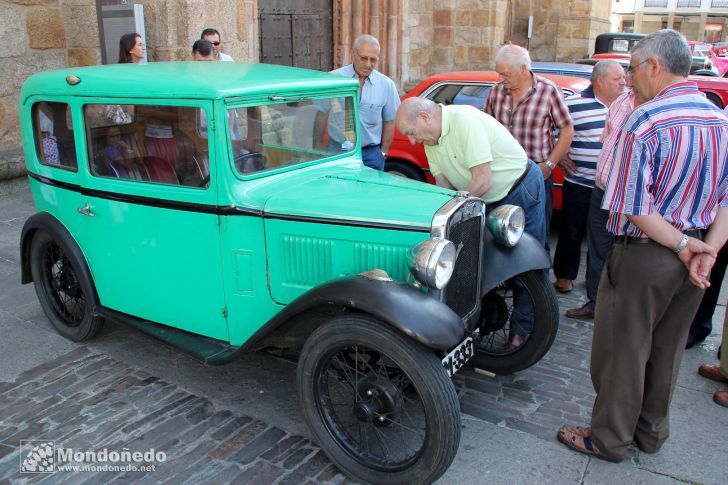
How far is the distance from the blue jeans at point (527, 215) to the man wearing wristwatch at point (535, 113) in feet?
2.34

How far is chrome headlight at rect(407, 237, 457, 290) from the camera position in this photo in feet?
8.89

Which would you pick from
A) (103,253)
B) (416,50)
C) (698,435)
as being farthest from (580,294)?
(416,50)

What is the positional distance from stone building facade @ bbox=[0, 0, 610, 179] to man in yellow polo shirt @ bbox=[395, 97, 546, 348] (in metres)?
4.22

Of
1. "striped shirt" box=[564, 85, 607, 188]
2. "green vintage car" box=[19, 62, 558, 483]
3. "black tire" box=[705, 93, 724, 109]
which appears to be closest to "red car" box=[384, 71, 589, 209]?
"black tire" box=[705, 93, 724, 109]

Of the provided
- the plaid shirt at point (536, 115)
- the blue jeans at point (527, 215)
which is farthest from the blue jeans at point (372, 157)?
the blue jeans at point (527, 215)

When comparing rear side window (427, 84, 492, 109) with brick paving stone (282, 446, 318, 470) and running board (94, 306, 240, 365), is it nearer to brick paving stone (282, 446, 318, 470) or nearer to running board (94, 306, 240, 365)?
running board (94, 306, 240, 365)

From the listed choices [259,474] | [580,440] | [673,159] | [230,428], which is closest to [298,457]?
[259,474]

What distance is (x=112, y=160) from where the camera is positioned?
11.9ft

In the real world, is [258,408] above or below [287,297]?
below

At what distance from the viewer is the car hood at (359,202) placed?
2.98 metres

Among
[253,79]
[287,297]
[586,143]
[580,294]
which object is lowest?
[580,294]

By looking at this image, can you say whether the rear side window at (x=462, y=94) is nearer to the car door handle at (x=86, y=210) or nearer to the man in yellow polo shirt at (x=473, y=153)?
the man in yellow polo shirt at (x=473, y=153)

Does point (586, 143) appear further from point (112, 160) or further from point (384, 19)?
point (384, 19)

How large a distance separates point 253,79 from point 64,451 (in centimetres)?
205
